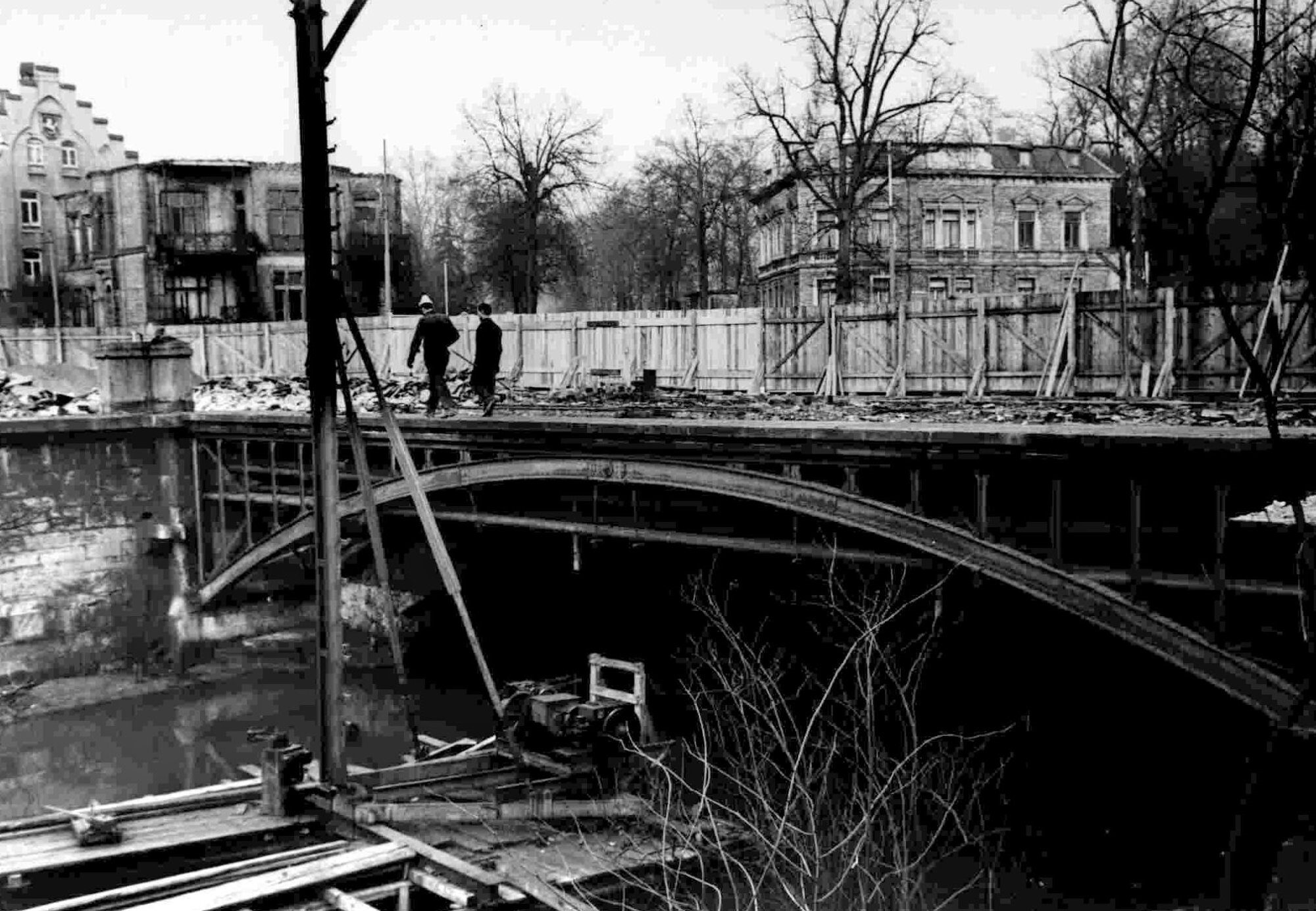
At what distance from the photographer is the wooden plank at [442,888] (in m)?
10.5

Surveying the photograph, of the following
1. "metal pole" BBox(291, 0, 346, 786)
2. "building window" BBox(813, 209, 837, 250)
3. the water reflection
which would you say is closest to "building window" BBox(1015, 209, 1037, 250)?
"building window" BBox(813, 209, 837, 250)

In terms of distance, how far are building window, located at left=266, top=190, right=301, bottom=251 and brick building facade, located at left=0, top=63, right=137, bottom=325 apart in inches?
249

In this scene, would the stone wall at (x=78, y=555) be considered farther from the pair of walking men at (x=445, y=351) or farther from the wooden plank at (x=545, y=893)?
the wooden plank at (x=545, y=893)

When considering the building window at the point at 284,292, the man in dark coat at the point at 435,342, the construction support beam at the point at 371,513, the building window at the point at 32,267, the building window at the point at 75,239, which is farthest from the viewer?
the building window at the point at 32,267

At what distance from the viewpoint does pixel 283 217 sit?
49.8 m

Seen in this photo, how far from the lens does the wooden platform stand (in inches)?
459

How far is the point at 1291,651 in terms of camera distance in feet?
36.0

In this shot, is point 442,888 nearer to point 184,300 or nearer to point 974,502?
point 974,502

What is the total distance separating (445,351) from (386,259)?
1868 cm

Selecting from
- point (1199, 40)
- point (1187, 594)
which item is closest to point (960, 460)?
point (1187, 594)

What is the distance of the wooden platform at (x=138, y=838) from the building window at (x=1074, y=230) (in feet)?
145

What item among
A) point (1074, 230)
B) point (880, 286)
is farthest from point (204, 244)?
point (1074, 230)

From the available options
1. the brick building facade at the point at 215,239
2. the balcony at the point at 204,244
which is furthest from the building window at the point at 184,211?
the balcony at the point at 204,244

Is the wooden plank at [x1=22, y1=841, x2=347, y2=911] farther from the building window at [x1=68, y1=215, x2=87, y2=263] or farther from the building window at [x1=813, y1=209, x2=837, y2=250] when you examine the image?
the building window at [x1=68, y1=215, x2=87, y2=263]
